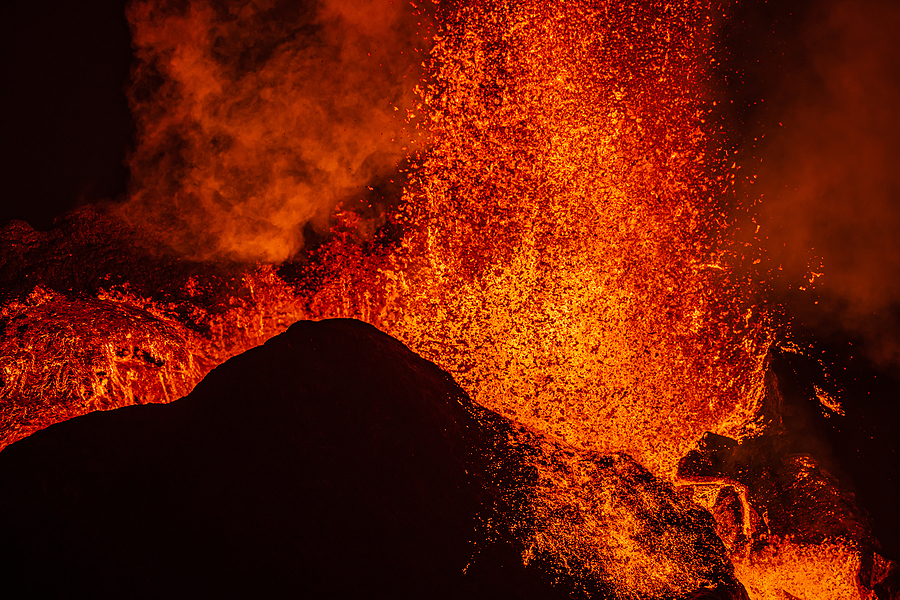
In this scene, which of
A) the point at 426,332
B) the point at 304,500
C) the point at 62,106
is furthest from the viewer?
the point at 426,332

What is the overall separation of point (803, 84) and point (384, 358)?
2731 mm

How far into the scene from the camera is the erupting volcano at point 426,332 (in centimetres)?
203

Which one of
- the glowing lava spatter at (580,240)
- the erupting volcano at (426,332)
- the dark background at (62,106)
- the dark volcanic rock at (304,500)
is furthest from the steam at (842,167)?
the dark background at (62,106)

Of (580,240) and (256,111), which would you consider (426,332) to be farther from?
(256,111)

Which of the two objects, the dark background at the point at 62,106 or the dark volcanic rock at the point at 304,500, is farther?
the dark background at the point at 62,106

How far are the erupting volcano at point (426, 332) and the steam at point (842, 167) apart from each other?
0.66 ft

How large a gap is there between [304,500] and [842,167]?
324 centimetres

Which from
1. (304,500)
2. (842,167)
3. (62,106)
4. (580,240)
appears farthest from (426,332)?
(842,167)

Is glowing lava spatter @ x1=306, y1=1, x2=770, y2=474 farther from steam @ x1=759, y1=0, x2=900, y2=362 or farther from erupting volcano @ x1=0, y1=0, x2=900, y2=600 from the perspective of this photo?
steam @ x1=759, y1=0, x2=900, y2=362

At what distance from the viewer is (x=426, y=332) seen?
2986mm

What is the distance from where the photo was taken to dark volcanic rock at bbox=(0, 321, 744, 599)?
1880 mm

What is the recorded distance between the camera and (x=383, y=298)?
9.71ft

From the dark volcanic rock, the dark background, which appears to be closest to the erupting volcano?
the dark volcanic rock

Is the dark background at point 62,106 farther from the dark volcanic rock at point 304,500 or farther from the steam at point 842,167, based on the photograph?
the steam at point 842,167
